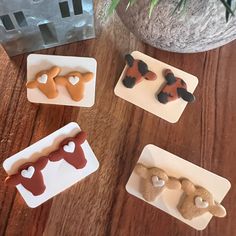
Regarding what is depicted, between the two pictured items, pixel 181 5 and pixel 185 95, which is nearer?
pixel 181 5

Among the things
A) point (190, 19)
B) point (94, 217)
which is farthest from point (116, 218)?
point (190, 19)

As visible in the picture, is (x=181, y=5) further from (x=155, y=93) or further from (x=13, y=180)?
(x=13, y=180)

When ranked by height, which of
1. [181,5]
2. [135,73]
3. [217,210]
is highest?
[181,5]

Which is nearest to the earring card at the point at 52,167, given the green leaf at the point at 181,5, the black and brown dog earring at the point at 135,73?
the black and brown dog earring at the point at 135,73

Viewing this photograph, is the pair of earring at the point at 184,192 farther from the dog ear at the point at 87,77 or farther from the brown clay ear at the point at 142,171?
the dog ear at the point at 87,77

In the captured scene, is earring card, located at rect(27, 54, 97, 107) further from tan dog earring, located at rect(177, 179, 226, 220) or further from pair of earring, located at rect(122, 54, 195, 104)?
tan dog earring, located at rect(177, 179, 226, 220)

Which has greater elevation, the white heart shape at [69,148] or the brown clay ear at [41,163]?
the white heart shape at [69,148]

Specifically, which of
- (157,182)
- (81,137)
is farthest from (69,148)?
(157,182)

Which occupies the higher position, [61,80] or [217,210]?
[61,80]

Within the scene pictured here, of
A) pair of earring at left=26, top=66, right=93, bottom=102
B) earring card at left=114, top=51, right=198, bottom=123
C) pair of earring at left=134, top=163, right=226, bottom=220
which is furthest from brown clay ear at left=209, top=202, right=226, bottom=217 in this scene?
pair of earring at left=26, top=66, right=93, bottom=102
